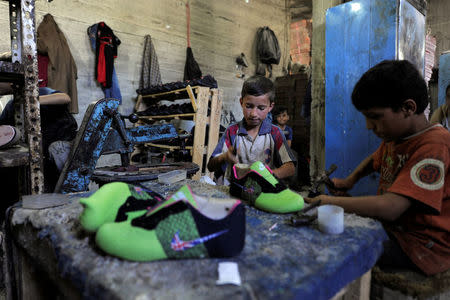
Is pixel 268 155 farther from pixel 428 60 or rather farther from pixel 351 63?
pixel 428 60

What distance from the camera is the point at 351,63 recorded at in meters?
2.43

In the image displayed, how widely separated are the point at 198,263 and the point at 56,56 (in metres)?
4.72

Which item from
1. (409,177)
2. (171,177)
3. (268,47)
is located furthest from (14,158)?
(268,47)

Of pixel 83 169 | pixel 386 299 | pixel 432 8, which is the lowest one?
pixel 386 299

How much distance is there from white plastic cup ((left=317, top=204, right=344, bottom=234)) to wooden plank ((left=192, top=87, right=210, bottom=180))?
347cm

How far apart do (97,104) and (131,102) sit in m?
4.18

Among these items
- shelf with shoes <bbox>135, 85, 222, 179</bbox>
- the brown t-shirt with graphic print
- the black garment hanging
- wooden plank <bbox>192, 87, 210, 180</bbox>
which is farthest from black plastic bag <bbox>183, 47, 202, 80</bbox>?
the brown t-shirt with graphic print

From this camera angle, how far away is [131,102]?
559cm

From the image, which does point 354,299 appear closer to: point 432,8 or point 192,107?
point 192,107

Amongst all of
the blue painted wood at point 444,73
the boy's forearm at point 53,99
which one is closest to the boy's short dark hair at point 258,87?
the boy's forearm at point 53,99

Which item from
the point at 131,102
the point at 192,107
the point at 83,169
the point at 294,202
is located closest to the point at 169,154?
the point at 192,107

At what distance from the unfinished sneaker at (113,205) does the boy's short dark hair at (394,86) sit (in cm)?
98

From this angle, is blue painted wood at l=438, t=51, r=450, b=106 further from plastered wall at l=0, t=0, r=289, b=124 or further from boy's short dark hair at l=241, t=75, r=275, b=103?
boy's short dark hair at l=241, t=75, r=275, b=103

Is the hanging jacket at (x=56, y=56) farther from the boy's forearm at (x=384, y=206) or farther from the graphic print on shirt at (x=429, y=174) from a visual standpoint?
the graphic print on shirt at (x=429, y=174)
